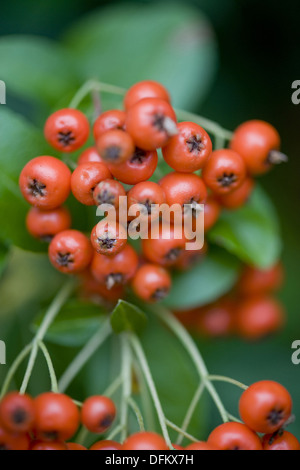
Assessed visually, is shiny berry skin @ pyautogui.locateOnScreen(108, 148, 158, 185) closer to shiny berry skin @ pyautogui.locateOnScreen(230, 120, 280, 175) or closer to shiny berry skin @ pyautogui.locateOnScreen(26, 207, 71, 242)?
shiny berry skin @ pyautogui.locateOnScreen(26, 207, 71, 242)

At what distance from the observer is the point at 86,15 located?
2.18 metres

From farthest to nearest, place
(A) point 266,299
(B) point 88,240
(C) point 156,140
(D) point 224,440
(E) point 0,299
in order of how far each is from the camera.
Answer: (A) point 266,299
(E) point 0,299
(B) point 88,240
(D) point 224,440
(C) point 156,140


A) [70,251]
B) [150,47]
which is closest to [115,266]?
[70,251]

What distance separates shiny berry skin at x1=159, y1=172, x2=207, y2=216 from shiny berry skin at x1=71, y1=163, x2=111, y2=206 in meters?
0.14

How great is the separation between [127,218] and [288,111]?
55.8 inches

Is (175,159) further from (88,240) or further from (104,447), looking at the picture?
(104,447)

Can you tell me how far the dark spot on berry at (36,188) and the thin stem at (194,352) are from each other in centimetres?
55

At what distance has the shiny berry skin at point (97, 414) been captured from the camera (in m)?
1.19

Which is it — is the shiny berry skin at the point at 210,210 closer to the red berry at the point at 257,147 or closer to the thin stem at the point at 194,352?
the red berry at the point at 257,147

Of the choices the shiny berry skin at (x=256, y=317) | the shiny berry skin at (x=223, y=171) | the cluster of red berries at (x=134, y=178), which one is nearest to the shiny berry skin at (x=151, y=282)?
the cluster of red berries at (x=134, y=178)

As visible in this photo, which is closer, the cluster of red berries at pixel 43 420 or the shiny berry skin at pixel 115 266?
the cluster of red berries at pixel 43 420

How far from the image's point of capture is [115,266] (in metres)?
1.25

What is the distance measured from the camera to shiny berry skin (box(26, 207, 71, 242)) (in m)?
1.28
